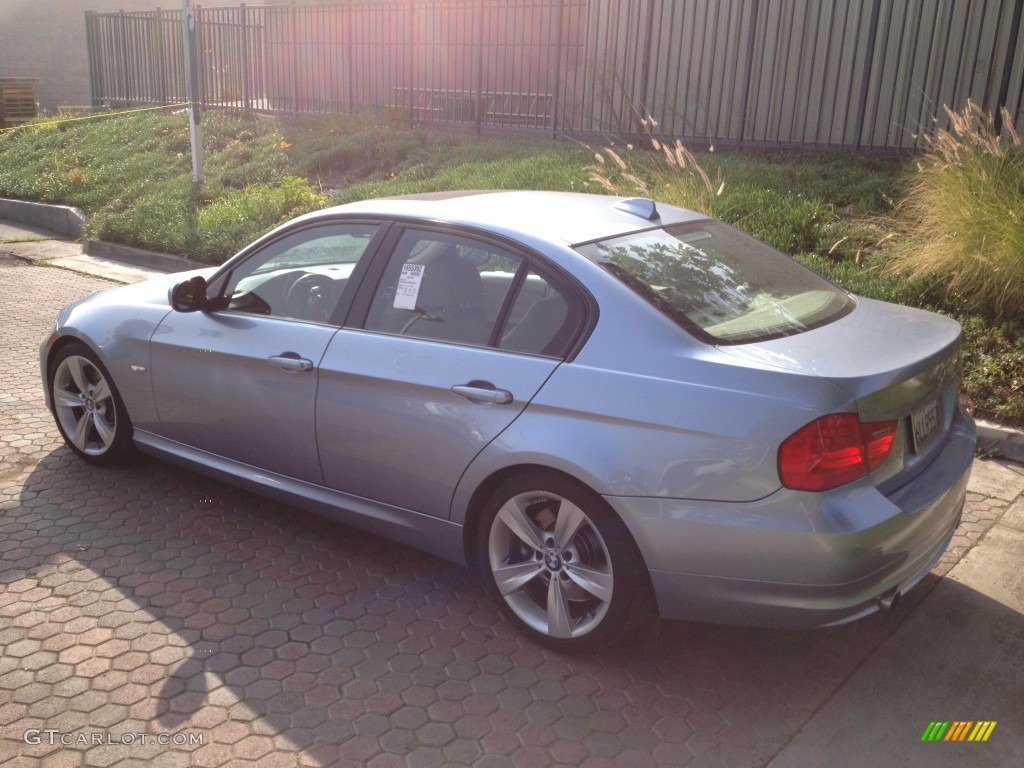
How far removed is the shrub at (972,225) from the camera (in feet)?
22.4

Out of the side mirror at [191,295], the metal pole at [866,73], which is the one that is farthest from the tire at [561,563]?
the metal pole at [866,73]

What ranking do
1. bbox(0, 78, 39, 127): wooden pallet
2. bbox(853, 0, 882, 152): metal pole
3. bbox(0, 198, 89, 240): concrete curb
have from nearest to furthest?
bbox(853, 0, 882, 152): metal pole
bbox(0, 198, 89, 240): concrete curb
bbox(0, 78, 39, 127): wooden pallet

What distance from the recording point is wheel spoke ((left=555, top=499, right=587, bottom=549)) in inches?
135

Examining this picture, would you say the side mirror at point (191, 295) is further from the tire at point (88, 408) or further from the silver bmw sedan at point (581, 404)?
the tire at point (88, 408)

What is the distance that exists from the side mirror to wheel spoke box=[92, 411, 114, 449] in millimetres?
942

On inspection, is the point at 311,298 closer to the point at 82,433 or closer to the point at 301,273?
the point at 301,273

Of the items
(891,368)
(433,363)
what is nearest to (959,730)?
(891,368)

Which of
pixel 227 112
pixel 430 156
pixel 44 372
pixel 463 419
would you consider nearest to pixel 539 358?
pixel 463 419

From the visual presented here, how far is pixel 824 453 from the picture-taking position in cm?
308

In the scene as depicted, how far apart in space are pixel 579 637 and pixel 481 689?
15.1 inches

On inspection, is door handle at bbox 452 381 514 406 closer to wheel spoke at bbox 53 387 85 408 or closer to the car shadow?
the car shadow

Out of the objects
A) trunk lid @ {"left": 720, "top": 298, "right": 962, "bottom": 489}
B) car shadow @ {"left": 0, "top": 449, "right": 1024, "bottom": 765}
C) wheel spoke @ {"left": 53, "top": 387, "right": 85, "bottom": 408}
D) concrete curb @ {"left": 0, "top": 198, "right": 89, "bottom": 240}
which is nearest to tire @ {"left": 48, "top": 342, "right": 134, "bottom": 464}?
wheel spoke @ {"left": 53, "top": 387, "right": 85, "bottom": 408}

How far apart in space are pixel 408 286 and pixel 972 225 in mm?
4882

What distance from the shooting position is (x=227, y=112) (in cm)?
1797
